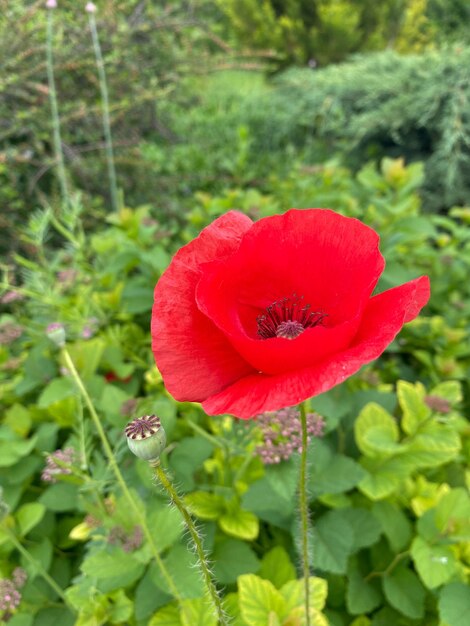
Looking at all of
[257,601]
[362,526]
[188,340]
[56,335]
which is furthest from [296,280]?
[362,526]

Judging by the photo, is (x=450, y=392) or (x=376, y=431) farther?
(x=450, y=392)

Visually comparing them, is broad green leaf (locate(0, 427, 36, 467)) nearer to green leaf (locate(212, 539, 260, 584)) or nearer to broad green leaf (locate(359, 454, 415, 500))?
green leaf (locate(212, 539, 260, 584))

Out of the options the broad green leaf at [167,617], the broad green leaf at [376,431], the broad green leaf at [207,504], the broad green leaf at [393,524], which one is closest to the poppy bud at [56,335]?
the broad green leaf at [207,504]

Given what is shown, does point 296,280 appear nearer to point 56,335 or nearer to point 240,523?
point 56,335

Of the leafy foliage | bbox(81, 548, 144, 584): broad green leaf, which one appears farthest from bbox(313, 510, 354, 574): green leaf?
bbox(81, 548, 144, 584): broad green leaf

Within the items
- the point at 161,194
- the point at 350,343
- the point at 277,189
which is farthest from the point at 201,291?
the point at 161,194

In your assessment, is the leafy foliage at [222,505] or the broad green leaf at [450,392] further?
the broad green leaf at [450,392]

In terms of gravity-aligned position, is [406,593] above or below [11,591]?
below

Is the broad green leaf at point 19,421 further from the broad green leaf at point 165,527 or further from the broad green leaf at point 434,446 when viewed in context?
the broad green leaf at point 434,446

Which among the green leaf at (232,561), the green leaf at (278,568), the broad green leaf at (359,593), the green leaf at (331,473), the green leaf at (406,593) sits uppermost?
the green leaf at (331,473)
